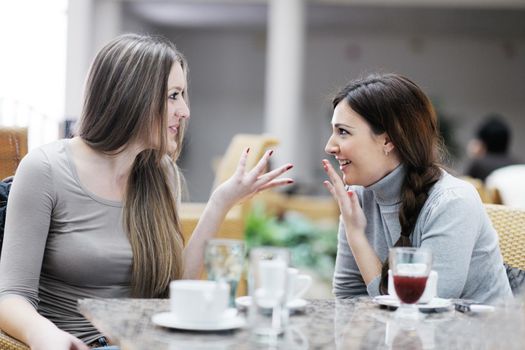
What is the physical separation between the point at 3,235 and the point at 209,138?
1179cm

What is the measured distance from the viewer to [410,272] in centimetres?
130

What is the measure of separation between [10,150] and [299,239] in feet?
13.1

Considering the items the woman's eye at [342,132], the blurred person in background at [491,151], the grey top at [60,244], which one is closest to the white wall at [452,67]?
the blurred person in background at [491,151]

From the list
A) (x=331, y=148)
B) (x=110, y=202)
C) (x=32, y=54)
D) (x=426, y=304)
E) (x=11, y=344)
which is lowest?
(x=11, y=344)

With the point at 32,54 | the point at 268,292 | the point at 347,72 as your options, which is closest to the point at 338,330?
the point at 268,292

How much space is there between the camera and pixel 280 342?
1.08 meters

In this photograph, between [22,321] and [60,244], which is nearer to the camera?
[22,321]

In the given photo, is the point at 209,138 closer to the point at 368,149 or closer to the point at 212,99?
the point at 212,99

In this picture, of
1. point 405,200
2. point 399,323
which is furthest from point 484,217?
point 399,323

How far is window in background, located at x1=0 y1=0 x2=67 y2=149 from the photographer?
6246 mm

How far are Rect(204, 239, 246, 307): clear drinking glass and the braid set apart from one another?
0.58 metres

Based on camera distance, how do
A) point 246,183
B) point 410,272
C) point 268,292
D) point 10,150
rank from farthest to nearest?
point 10,150, point 246,183, point 410,272, point 268,292

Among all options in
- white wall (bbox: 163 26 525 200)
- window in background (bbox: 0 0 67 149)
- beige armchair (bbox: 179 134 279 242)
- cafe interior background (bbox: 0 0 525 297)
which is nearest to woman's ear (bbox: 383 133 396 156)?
beige armchair (bbox: 179 134 279 242)

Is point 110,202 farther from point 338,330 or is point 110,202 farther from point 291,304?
point 338,330
